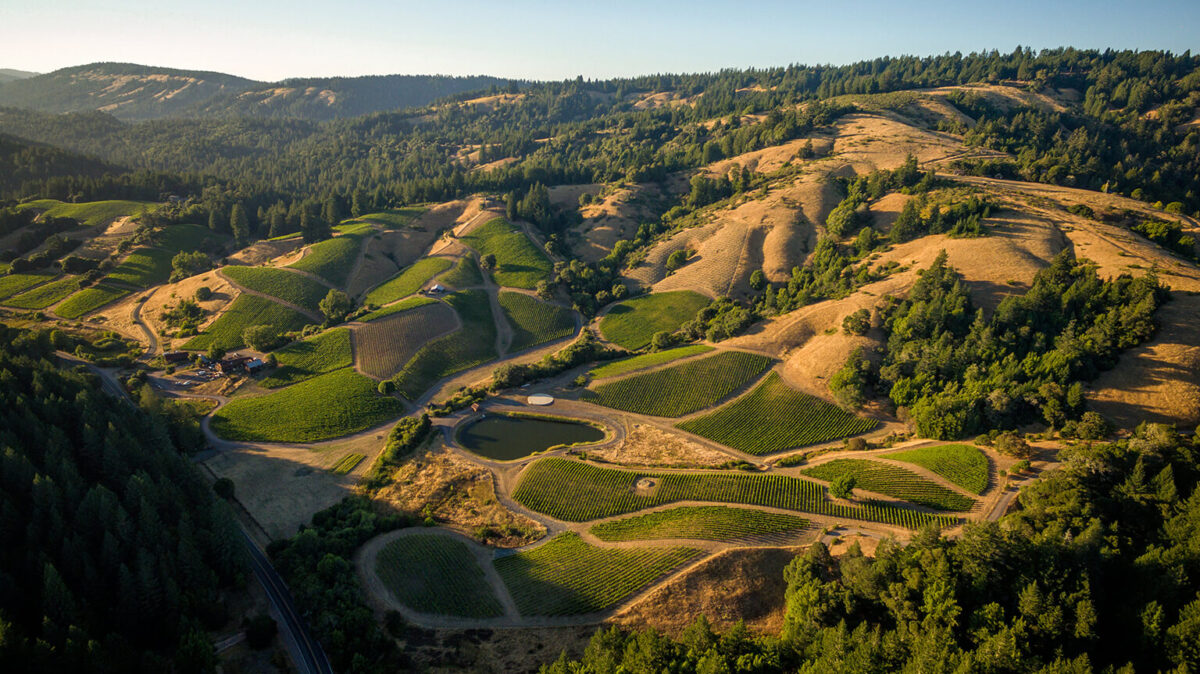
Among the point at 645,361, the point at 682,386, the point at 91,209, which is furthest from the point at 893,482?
the point at 91,209

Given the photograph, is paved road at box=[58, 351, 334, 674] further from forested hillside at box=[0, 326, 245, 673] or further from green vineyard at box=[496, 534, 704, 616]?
green vineyard at box=[496, 534, 704, 616]

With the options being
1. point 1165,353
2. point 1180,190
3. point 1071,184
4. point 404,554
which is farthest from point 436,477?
point 1180,190

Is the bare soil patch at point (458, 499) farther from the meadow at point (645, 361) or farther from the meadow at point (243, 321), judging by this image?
the meadow at point (243, 321)

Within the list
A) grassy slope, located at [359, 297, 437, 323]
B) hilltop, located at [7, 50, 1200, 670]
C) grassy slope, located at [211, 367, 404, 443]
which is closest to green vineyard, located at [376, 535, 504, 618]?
hilltop, located at [7, 50, 1200, 670]

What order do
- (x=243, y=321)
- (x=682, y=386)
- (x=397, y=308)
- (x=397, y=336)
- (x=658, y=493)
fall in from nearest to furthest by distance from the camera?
1. (x=658, y=493)
2. (x=682, y=386)
3. (x=397, y=336)
4. (x=243, y=321)
5. (x=397, y=308)

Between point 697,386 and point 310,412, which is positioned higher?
point 697,386

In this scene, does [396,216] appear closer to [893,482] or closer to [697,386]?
[697,386]
